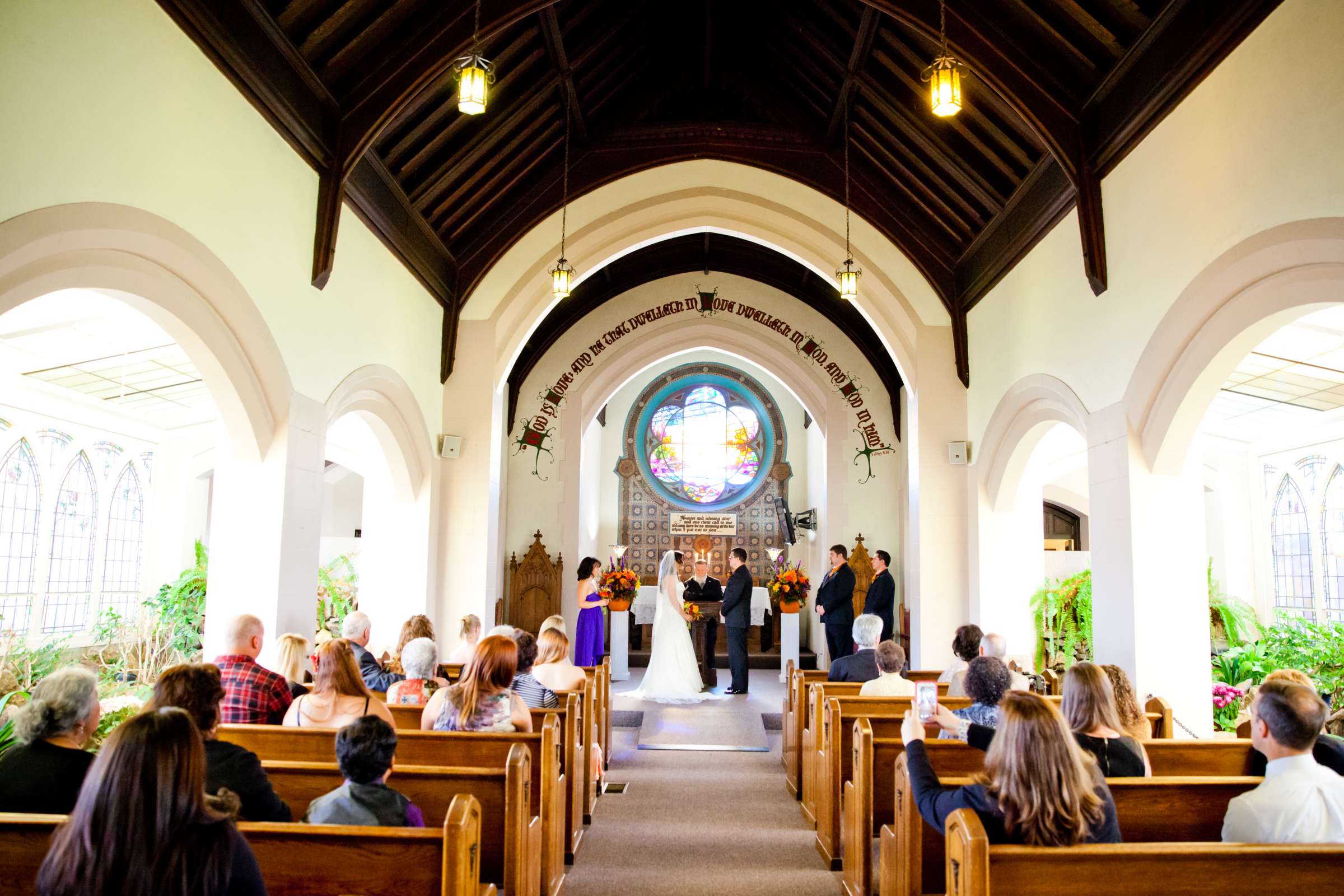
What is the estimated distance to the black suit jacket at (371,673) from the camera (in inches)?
182

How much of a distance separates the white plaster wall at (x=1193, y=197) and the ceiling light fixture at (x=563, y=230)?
125 inches

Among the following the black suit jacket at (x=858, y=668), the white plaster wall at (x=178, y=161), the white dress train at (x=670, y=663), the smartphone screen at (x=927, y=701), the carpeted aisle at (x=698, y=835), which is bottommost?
the carpeted aisle at (x=698, y=835)

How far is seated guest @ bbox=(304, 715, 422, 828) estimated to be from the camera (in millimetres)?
2217

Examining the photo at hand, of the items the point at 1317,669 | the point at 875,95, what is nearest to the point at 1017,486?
the point at 1317,669

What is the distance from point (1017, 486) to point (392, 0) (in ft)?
17.7

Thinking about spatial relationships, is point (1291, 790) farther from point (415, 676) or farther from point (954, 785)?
point (415, 676)

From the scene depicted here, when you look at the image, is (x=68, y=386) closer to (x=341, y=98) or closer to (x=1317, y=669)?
(x=341, y=98)

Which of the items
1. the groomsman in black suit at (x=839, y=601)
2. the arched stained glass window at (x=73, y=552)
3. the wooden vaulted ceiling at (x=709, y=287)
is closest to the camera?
the groomsman in black suit at (x=839, y=601)

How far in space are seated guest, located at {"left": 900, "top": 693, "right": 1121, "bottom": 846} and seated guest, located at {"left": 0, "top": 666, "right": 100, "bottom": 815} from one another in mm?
2144

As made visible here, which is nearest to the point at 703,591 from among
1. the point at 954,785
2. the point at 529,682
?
the point at 529,682

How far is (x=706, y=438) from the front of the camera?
14.8 metres

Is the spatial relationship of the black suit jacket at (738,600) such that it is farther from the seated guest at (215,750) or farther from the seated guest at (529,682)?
the seated guest at (215,750)

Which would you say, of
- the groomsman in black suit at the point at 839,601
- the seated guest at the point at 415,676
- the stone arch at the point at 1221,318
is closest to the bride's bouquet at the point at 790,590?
the groomsman in black suit at the point at 839,601

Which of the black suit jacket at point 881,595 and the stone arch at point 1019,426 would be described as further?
the black suit jacket at point 881,595
